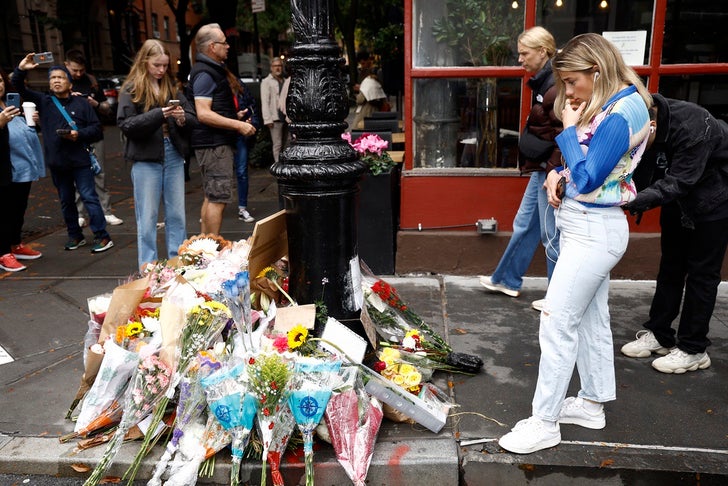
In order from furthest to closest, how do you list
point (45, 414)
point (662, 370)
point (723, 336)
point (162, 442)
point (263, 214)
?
point (263, 214) < point (723, 336) < point (662, 370) < point (45, 414) < point (162, 442)

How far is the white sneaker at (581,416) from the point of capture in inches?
130

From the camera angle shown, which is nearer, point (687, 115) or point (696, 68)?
point (687, 115)

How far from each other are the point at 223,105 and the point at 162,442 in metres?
3.09

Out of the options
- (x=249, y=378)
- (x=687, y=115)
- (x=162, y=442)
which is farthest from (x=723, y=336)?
(x=162, y=442)

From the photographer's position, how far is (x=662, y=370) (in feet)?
12.8

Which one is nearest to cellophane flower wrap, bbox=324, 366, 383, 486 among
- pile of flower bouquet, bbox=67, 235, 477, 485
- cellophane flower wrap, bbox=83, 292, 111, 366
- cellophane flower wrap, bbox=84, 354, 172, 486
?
pile of flower bouquet, bbox=67, 235, 477, 485

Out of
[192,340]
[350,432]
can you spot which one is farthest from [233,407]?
[350,432]

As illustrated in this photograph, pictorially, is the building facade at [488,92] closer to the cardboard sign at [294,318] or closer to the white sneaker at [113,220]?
the cardboard sign at [294,318]

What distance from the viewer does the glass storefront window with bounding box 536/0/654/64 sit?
5254 millimetres

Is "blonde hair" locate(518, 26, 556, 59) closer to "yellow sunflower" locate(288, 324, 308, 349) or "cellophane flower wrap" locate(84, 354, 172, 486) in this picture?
"yellow sunflower" locate(288, 324, 308, 349)

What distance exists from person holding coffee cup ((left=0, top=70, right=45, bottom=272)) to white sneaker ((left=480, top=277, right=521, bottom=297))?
4398 mm

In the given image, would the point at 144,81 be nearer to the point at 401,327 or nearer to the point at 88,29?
the point at 401,327

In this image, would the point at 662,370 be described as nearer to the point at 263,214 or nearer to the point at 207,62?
the point at 207,62

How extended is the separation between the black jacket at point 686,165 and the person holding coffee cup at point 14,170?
534 centimetres
